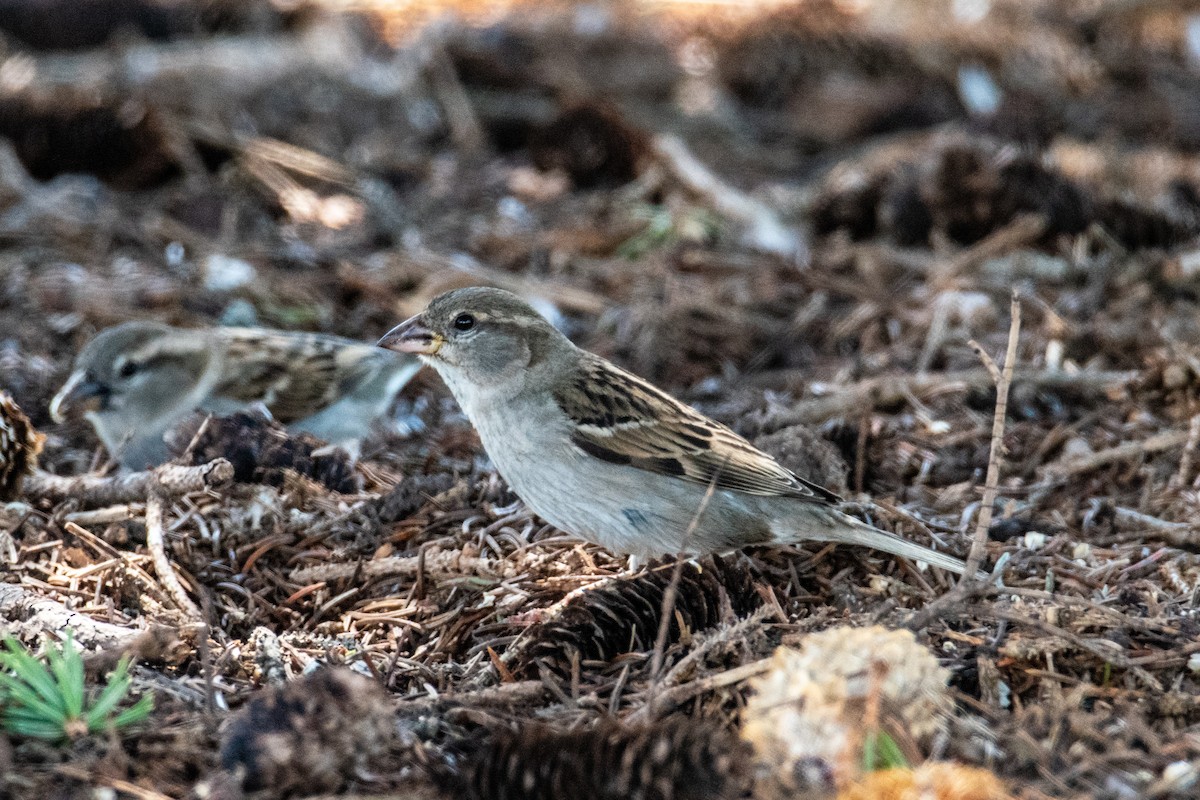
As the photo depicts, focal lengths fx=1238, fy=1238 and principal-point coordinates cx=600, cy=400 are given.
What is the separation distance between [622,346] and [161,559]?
107 inches

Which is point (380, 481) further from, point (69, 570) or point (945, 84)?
point (945, 84)

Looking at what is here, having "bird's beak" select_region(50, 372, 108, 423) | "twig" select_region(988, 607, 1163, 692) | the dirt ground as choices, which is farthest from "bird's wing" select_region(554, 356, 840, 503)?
"bird's beak" select_region(50, 372, 108, 423)

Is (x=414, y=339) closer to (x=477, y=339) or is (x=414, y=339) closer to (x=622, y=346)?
(x=477, y=339)

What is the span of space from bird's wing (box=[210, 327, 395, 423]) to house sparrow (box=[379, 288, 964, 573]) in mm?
1446

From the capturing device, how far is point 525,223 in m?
7.50

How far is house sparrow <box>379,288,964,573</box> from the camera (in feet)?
13.1

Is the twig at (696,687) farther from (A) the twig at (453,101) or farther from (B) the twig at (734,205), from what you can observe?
(A) the twig at (453,101)

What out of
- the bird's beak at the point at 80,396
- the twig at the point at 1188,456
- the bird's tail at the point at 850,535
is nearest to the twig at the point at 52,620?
the bird's beak at the point at 80,396

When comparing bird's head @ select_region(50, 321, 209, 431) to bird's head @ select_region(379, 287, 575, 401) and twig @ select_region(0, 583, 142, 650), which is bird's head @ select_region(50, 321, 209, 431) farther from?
twig @ select_region(0, 583, 142, 650)

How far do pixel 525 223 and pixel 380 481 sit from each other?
9.91 feet

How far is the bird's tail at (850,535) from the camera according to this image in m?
3.75

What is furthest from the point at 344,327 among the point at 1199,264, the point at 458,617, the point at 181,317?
the point at 1199,264

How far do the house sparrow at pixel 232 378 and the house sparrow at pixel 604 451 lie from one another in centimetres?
126

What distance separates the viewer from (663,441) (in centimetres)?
419
